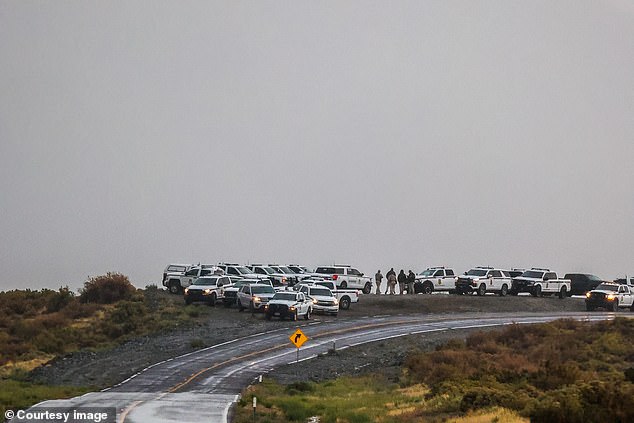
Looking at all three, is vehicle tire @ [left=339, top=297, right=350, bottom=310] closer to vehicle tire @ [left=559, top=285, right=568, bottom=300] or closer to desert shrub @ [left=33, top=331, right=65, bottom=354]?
vehicle tire @ [left=559, top=285, right=568, bottom=300]

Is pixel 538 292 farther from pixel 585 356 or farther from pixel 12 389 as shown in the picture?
pixel 12 389

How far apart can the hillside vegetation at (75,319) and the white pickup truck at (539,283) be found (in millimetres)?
25849

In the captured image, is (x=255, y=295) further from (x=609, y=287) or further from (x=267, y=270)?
(x=609, y=287)

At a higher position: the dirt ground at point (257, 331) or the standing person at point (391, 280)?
the standing person at point (391, 280)

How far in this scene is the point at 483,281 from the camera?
72312 millimetres

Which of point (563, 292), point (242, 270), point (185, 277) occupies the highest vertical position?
point (242, 270)

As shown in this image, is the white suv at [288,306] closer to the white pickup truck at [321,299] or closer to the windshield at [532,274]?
the white pickup truck at [321,299]

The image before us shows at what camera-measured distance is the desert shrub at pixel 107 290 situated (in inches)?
2817

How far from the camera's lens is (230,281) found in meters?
66.4

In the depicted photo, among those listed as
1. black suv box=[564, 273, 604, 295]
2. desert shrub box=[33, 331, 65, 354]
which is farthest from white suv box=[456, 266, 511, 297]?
desert shrub box=[33, 331, 65, 354]

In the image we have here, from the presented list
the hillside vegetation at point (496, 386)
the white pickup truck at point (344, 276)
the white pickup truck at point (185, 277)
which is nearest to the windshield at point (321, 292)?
the white pickup truck at point (344, 276)

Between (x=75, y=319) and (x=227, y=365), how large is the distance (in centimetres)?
2467

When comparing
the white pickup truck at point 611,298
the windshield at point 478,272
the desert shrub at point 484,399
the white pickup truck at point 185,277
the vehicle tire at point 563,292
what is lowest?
the desert shrub at point 484,399

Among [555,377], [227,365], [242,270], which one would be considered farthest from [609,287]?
[227,365]
